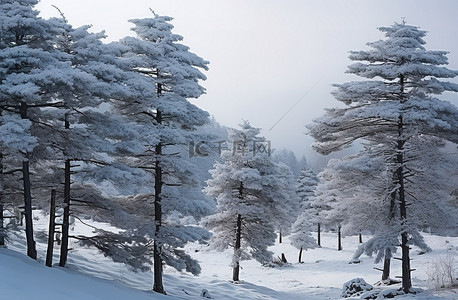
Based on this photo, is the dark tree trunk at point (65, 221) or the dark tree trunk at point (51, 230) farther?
the dark tree trunk at point (65, 221)

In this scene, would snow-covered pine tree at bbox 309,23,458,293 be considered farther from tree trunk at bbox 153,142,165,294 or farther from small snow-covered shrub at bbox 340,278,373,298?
tree trunk at bbox 153,142,165,294

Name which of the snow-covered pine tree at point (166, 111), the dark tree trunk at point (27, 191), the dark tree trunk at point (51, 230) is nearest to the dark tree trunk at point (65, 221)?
the dark tree trunk at point (51, 230)

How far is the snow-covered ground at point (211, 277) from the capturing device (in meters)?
7.79

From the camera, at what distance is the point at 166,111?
39.8 ft

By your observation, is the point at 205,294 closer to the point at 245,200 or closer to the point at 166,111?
the point at 245,200

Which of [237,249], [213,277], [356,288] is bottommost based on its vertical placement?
[213,277]

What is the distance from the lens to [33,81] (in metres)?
9.30

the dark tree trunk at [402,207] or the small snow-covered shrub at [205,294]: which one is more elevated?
the dark tree trunk at [402,207]

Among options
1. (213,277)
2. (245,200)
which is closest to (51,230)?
(245,200)

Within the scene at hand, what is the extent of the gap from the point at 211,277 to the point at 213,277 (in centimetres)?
75

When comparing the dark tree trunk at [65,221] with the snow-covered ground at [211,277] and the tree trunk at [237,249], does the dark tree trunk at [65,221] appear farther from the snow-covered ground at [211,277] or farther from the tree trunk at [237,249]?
the tree trunk at [237,249]

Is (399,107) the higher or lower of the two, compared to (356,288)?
higher

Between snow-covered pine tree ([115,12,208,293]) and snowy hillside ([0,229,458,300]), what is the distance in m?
1.85

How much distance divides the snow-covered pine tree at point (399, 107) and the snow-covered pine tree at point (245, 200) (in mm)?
6144
